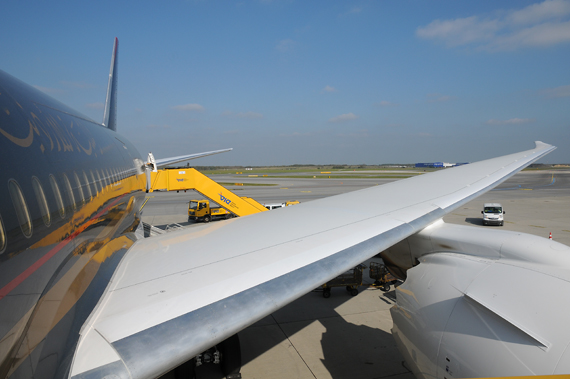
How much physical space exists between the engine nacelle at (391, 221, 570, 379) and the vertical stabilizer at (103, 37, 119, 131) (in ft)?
38.7

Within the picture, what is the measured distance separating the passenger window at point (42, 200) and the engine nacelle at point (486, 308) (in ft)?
13.2

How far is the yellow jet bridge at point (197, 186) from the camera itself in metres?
17.0

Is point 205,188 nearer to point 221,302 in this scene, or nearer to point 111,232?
point 111,232

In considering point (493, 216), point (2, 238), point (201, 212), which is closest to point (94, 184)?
point (2, 238)

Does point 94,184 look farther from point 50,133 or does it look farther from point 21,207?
point 21,207

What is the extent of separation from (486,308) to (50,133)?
15.6ft

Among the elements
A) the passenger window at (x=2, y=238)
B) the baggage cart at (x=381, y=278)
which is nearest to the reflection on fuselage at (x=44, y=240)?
the passenger window at (x=2, y=238)

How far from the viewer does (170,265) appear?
434 centimetres

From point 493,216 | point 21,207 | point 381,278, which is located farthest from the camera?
point 493,216

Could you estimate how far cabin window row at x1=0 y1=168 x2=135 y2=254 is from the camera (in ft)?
8.19

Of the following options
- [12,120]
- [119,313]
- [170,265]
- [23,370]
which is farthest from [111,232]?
[23,370]

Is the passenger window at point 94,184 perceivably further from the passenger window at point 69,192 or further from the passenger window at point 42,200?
the passenger window at point 42,200

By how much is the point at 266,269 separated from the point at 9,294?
88.2 inches

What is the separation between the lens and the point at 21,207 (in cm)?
255
